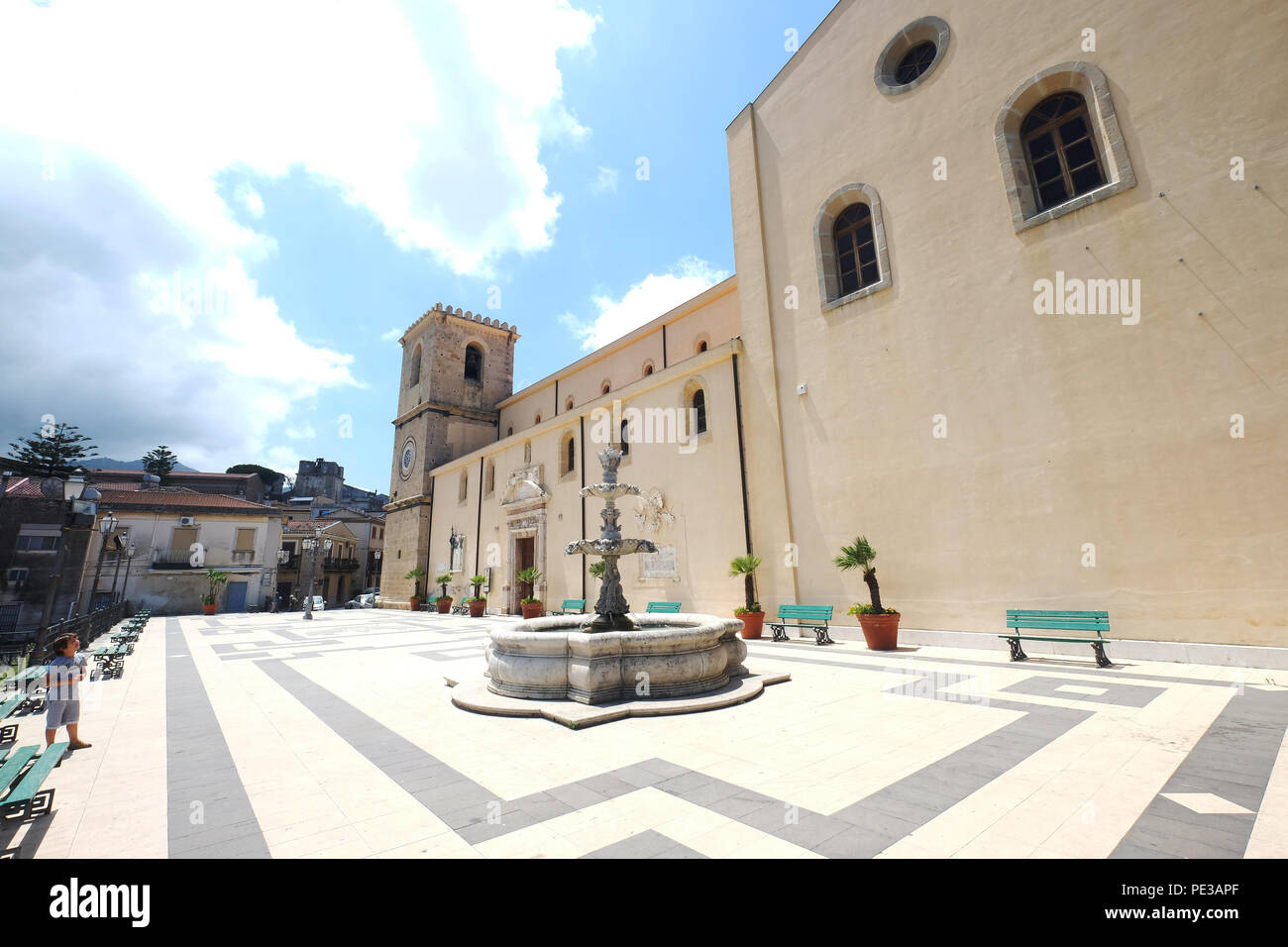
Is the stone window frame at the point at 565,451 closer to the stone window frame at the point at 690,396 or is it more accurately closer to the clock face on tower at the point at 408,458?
the stone window frame at the point at 690,396

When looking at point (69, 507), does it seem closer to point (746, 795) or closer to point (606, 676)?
point (606, 676)

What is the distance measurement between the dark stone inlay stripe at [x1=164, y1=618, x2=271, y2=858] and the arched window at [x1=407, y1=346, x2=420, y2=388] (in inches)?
1028

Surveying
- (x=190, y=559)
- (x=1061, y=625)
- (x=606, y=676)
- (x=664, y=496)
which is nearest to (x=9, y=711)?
(x=606, y=676)

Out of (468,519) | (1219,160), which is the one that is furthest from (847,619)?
(468,519)

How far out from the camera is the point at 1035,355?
895cm

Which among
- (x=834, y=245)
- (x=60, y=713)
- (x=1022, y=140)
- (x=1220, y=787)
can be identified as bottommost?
(x=1220, y=787)

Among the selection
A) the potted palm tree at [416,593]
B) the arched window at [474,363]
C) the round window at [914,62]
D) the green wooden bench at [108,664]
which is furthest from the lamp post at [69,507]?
the arched window at [474,363]

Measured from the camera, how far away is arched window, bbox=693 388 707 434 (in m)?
14.7

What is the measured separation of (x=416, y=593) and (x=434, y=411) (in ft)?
30.4

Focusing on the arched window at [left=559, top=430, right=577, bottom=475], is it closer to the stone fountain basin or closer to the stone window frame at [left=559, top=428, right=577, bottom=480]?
the stone window frame at [left=559, top=428, right=577, bottom=480]

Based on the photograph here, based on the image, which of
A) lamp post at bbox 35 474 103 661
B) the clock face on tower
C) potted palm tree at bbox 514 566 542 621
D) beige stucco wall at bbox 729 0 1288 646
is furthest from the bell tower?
beige stucco wall at bbox 729 0 1288 646
